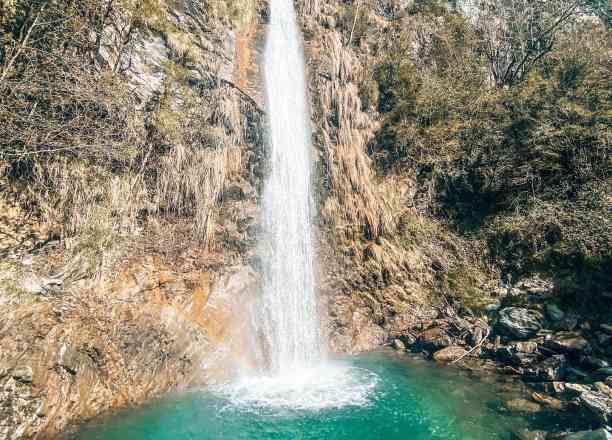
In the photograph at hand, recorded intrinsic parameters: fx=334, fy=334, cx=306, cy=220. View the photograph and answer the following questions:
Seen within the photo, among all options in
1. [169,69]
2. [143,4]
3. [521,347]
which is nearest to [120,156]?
[169,69]

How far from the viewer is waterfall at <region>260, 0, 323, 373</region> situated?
1120cm

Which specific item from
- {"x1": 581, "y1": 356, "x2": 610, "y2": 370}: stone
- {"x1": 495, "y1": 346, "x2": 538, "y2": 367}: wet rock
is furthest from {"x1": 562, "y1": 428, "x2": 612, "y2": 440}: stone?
{"x1": 495, "y1": 346, "x2": 538, "y2": 367}: wet rock

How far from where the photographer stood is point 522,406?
7.78 m

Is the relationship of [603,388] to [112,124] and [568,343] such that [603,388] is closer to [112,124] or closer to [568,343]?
[568,343]

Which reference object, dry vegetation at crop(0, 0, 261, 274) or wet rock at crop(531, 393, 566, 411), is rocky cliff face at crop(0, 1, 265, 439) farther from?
wet rock at crop(531, 393, 566, 411)

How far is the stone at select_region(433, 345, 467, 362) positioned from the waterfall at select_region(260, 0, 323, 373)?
3954 millimetres

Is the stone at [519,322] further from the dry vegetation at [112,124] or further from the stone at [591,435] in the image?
the dry vegetation at [112,124]

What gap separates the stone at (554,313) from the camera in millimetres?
10336

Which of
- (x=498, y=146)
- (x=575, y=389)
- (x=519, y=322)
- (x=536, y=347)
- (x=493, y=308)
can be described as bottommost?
(x=575, y=389)

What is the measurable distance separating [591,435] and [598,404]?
3.91 feet

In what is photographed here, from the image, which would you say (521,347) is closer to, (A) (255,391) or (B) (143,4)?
(A) (255,391)

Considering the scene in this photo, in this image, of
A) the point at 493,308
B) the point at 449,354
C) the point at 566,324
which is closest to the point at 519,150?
the point at 493,308

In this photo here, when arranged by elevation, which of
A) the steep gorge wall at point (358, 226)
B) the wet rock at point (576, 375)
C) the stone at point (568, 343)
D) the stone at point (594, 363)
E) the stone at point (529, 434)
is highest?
the steep gorge wall at point (358, 226)


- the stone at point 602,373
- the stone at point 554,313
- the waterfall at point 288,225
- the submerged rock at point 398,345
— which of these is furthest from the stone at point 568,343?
the waterfall at point 288,225
